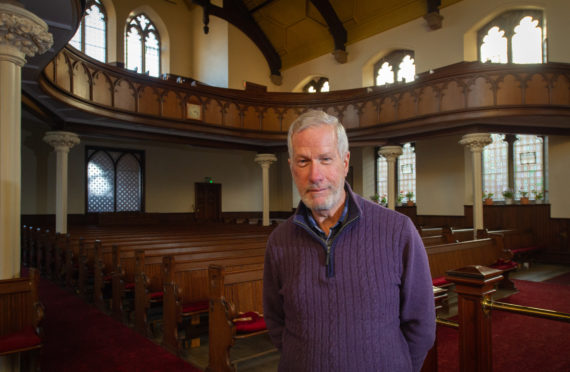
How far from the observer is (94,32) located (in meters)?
13.6

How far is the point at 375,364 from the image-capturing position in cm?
124

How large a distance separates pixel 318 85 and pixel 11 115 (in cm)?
1417

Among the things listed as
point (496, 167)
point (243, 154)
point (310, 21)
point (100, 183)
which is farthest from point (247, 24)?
point (496, 167)

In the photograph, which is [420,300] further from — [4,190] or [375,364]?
[4,190]

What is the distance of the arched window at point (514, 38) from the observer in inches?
454

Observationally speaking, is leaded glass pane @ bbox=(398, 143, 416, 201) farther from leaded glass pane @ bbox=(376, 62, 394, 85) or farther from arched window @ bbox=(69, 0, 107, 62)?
arched window @ bbox=(69, 0, 107, 62)

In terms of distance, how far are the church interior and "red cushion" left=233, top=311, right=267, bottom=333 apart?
19 cm

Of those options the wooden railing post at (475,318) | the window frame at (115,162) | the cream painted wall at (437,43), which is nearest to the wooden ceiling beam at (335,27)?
the cream painted wall at (437,43)

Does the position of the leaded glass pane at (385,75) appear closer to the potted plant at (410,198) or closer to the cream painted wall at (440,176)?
the cream painted wall at (440,176)

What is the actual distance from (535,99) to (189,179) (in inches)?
461

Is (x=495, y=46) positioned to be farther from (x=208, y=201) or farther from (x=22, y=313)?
(x=22, y=313)

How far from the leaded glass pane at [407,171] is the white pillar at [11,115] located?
42.9 feet

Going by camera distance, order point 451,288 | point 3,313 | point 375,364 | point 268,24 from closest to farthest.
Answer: point 375,364 → point 3,313 → point 451,288 → point 268,24

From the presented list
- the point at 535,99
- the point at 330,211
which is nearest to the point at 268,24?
the point at 535,99
